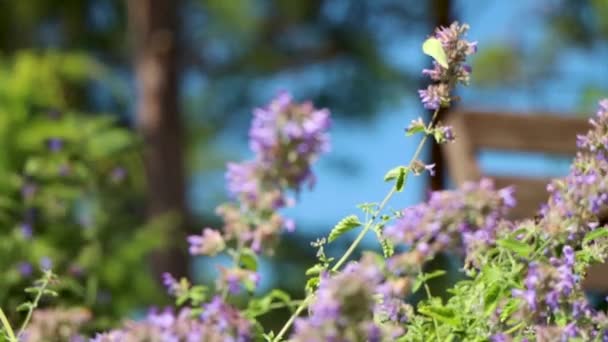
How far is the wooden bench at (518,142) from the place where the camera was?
4.50 m

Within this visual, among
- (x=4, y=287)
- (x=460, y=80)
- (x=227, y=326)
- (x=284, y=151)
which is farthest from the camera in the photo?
(x=4, y=287)

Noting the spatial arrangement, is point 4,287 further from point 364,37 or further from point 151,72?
point 364,37

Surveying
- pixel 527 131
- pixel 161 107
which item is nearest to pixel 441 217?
pixel 527 131

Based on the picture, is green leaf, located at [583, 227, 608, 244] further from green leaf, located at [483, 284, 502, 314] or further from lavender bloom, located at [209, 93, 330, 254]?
lavender bloom, located at [209, 93, 330, 254]

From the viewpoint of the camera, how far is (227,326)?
974 millimetres

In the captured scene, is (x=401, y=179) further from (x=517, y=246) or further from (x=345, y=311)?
(x=345, y=311)

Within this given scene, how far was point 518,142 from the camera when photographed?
4918mm

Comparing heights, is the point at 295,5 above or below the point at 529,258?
above

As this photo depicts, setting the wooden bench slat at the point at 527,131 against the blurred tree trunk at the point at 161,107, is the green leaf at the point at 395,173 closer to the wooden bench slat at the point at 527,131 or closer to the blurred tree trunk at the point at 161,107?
the wooden bench slat at the point at 527,131

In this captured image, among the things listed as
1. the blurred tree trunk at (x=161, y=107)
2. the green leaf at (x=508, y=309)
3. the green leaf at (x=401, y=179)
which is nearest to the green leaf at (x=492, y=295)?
the green leaf at (x=508, y=309)

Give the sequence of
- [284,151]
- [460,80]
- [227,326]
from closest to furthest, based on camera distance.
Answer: [227,326], [284,151], [460,80]

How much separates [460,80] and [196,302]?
0.40m

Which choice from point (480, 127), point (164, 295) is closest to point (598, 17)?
point (480, 127)

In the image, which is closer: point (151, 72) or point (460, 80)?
point (460, 80)
